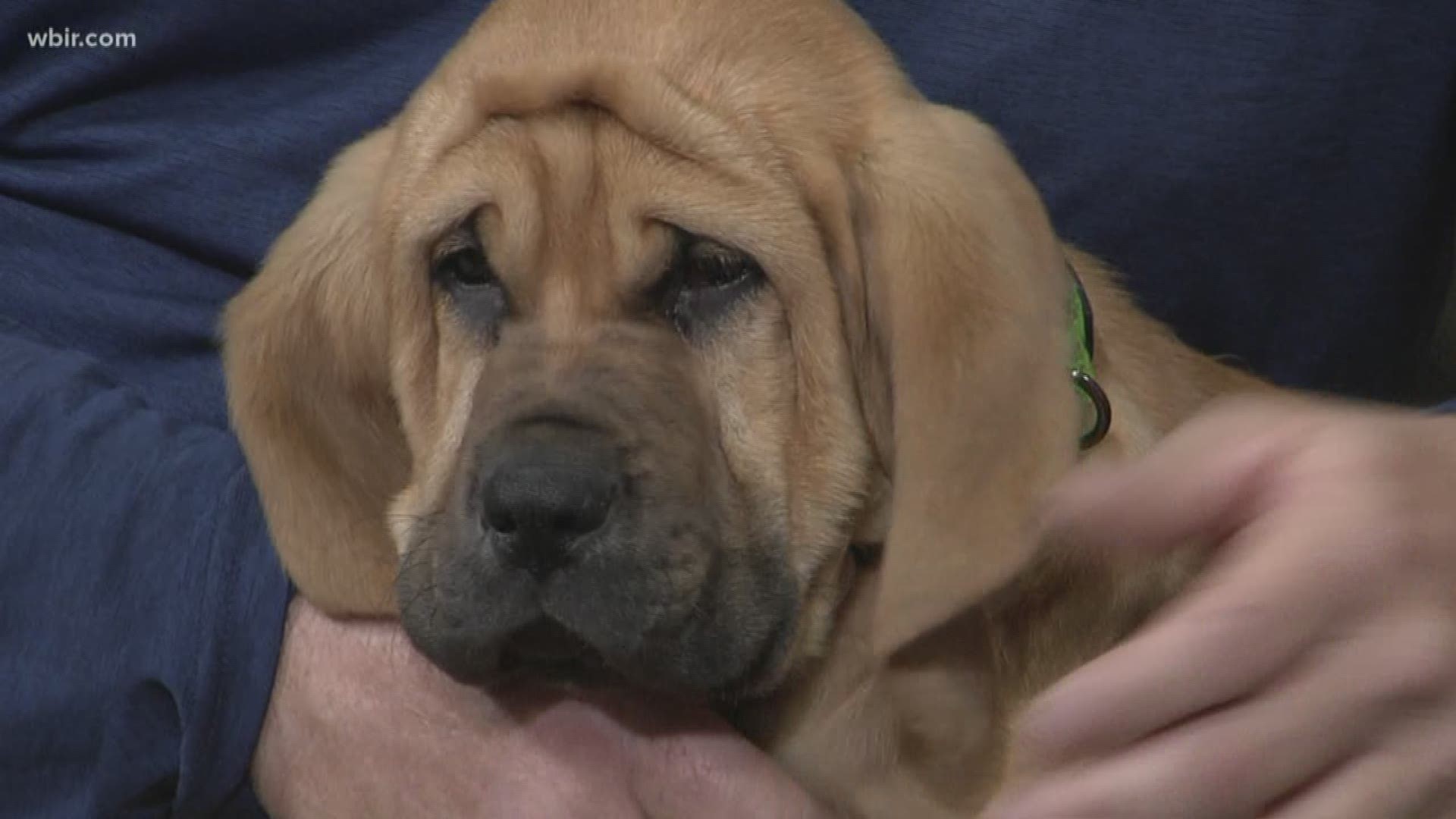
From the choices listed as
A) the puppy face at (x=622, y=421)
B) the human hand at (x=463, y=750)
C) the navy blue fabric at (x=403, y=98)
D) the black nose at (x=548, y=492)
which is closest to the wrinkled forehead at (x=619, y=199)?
the puppy face at (x=622, y=421)

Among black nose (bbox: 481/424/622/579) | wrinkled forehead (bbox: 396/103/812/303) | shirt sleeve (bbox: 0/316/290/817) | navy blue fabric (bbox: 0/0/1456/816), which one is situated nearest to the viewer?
black nose (bbox: 481/424/622/579)

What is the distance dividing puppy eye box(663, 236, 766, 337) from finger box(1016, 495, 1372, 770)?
0.43 metres

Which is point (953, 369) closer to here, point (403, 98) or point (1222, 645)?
point (1222, 645)

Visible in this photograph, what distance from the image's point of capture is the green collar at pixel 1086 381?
1185mm

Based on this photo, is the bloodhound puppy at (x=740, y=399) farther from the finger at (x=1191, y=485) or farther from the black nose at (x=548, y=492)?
the finger at (x=1191, y=485)

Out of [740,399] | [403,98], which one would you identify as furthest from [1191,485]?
[403,98]

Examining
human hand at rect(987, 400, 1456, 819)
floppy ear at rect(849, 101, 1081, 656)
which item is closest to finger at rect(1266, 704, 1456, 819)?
human hand at rect(987, 400, 1456, 819)

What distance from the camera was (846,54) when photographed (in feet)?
3.99

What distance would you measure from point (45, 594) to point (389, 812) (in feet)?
1.02

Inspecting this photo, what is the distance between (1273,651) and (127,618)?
834 mm

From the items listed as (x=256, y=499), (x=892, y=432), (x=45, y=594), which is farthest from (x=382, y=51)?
(x=892, y=432)

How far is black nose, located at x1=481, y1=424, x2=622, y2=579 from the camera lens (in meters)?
1.02

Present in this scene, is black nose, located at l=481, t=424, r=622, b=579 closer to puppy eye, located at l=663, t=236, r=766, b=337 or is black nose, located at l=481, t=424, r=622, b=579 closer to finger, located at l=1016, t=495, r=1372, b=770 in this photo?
puppy eye, located at l=663, t=236, r=766, b=337

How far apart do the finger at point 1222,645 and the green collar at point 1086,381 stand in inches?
13.6
